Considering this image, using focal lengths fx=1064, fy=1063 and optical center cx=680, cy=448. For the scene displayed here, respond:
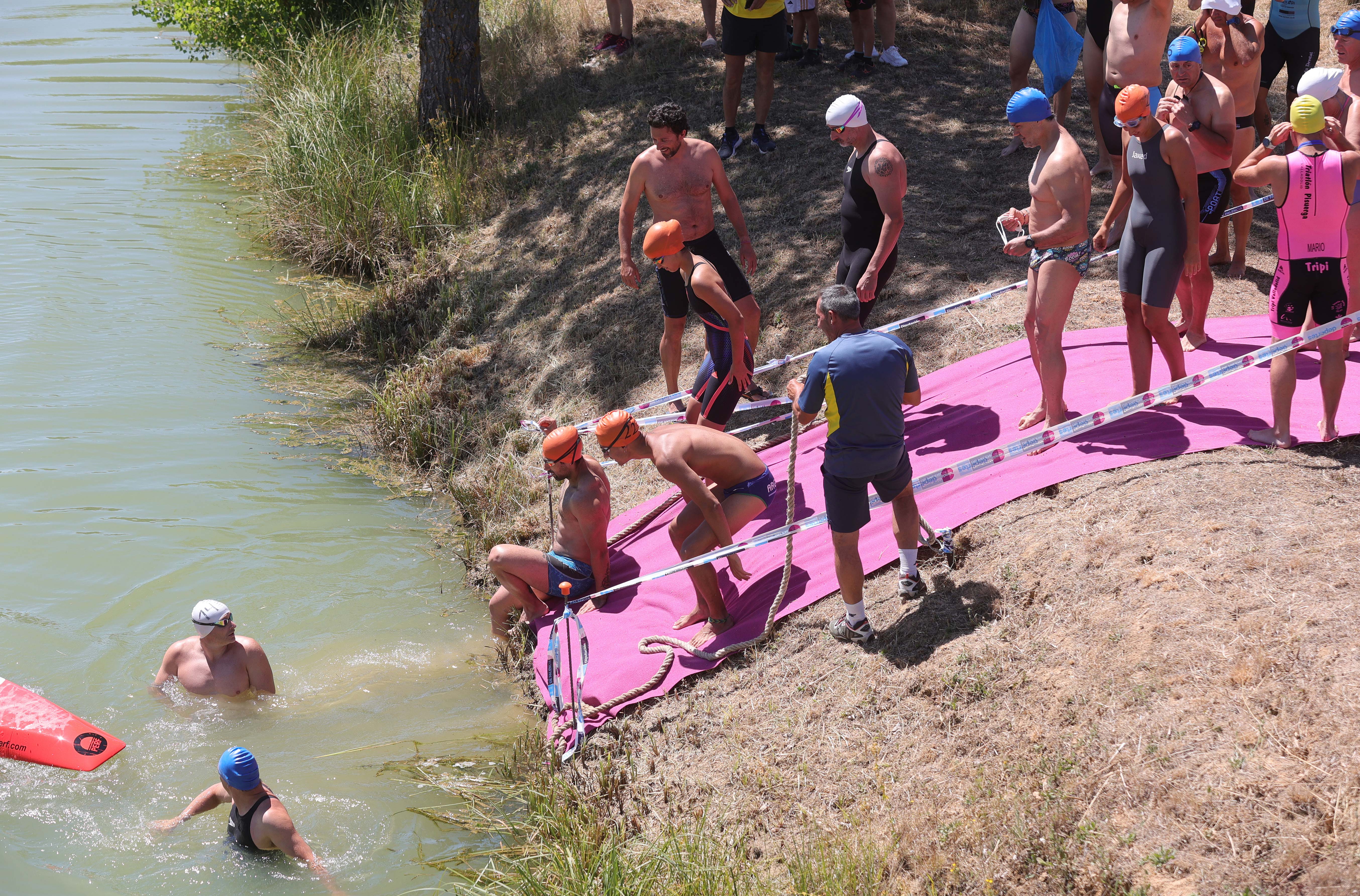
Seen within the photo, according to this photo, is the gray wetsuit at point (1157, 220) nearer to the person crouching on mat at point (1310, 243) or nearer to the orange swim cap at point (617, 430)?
the person crouching on mat at point (1310, 243)

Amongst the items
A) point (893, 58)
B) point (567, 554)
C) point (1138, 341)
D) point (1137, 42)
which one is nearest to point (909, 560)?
point (1138, 341)

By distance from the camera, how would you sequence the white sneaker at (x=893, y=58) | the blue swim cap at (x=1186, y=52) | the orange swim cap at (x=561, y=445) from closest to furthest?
the orange swim cap at (x=561, y=445) < the blue swim cap at (x=1186, y=52) < the white sneaker at (x=893, y=58)

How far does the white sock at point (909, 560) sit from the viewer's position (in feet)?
17.6

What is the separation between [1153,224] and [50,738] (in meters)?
6.88

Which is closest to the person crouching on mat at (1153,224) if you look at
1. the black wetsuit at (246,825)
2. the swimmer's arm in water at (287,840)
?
the swimmer's arm in water at (287,840)

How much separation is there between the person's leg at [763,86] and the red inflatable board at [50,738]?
846 cm

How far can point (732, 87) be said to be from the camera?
37.2 feet

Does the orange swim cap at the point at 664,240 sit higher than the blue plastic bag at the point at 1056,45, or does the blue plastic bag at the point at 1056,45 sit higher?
the blue plastic bag at the point at 1056,45

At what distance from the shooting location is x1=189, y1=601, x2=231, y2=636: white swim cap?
6.38 meters

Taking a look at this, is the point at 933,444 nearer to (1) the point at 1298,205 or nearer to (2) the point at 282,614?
(1) the point at 1298,205

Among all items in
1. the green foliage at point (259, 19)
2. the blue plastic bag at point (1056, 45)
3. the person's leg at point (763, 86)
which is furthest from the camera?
the green foliage at point (259, 19)

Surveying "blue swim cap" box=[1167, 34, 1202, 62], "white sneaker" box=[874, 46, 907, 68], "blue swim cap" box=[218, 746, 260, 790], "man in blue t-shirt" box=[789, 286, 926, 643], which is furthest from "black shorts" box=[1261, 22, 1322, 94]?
"blue swim cap" box=[218, 746, 260, 790]

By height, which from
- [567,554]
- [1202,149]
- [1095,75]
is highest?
[1095,75]

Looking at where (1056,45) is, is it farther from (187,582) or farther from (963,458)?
(187,582)
